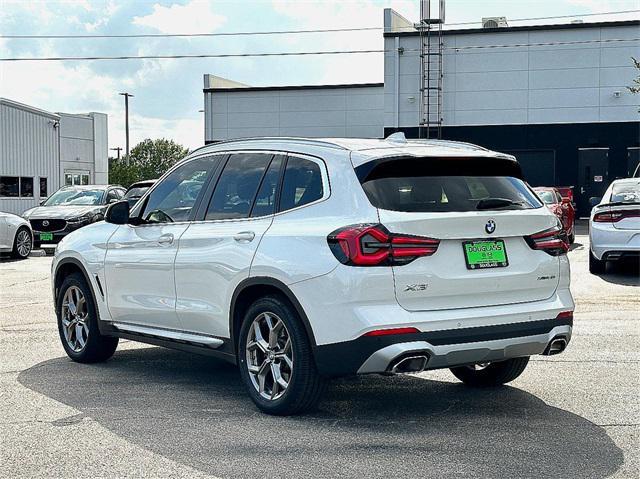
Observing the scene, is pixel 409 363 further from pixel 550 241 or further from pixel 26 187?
pixel 26 187

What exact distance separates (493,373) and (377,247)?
6.38 ft

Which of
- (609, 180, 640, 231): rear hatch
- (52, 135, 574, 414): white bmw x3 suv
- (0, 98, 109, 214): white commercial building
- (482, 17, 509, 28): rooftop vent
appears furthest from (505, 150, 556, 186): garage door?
(52, 135, 574, 414): white bmw x3 suv

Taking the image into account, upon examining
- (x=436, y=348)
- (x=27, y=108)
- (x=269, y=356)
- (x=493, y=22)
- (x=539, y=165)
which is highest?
(x=493, y=22)

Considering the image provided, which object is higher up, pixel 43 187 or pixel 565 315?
pixel 43 187

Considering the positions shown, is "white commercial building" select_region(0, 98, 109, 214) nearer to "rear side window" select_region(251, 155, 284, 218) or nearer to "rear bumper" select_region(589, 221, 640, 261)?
"rear bumper" select_region(589, 221, 640, 261)

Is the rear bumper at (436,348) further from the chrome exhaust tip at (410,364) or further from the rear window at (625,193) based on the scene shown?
the rear window at (625,193)

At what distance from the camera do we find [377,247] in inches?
223

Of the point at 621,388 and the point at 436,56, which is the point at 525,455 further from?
the point at 436,56

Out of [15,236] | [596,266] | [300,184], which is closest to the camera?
[300,184]

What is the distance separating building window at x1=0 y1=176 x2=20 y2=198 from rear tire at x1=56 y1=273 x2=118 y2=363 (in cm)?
3472

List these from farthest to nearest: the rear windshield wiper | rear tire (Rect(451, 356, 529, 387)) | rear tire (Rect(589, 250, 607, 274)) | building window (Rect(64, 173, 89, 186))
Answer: building window (Rect(64, 173, 89, 186)) < rear tire (Rect(589, 250, 607, 274)) < rear tire (Rect(451, 356, 529, 387)) < the rear windshield wiper

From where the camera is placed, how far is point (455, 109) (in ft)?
139

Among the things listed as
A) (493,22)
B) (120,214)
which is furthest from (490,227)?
(493,22)

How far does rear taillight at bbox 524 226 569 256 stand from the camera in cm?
620
